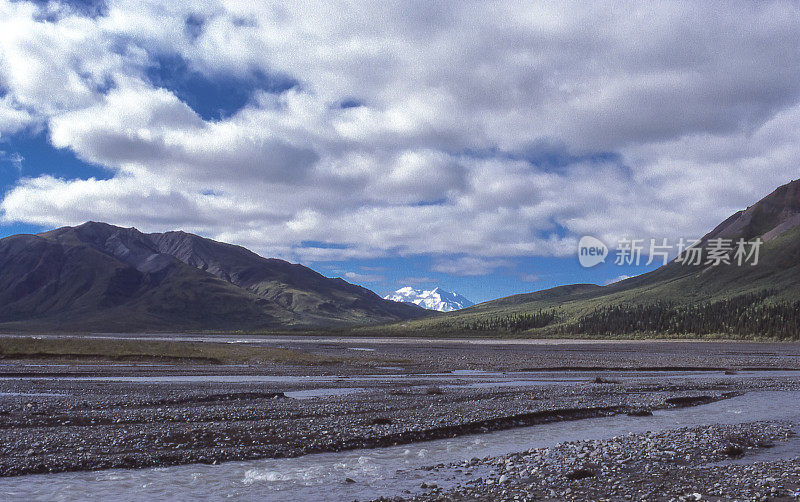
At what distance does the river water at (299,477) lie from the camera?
1428 cm

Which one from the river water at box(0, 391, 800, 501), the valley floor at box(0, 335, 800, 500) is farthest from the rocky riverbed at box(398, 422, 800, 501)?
the river water at box(0, 391, 800, 501)

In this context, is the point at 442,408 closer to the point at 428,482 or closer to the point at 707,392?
the point at 428,482

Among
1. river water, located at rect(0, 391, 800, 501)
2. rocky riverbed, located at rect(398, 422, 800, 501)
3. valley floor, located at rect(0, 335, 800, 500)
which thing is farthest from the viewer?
valley floor, located at rect(0, 335, 800, 500)

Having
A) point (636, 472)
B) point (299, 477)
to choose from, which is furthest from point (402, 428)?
point (636, 472)

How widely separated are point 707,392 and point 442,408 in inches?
846

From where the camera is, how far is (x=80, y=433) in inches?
826

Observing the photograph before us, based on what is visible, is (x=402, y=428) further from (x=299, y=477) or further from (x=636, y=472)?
(x=636, y=472)

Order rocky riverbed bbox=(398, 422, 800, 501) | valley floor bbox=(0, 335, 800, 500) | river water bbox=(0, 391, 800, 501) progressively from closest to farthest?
1. rocky riverbed bbox=(398, 422, 800, 501)
2. river water bbox=(0, 391, 800, 501)
3. valley floor bbox=(0, 335, 800, 500)

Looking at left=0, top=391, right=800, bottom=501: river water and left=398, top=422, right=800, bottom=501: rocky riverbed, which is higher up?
left=398, top=422, right=800, bottom=501: rocky riverbed

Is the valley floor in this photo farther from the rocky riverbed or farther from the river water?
the river water

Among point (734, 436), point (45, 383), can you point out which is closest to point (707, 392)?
point (734, 436)

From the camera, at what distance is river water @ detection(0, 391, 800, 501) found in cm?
1428

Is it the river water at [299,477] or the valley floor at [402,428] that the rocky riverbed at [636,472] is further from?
the river water at [299,477]

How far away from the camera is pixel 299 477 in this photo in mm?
16094
